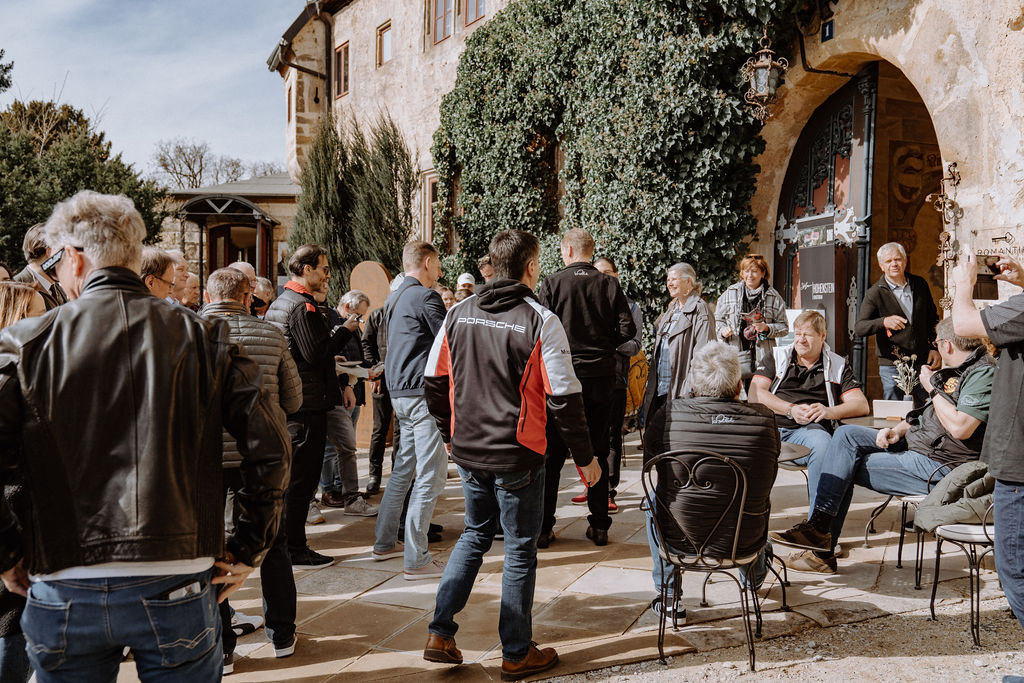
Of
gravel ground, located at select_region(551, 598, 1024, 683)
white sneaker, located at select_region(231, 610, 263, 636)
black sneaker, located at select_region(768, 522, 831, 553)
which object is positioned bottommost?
gravel ground, located at select_region(551, 598, 1024, 683)

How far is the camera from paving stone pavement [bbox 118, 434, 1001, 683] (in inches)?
137

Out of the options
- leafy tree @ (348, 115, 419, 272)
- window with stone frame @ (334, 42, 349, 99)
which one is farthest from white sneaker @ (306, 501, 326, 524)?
window with stone frame @ (334, 42, 349, 99)

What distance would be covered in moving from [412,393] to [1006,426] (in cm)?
310

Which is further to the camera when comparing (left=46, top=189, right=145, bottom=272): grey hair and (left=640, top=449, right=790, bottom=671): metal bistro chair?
(left=640, top=449, right=790, bottom=671): metal bistro chair

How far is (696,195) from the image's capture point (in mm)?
9297

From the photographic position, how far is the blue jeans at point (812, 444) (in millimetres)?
4652

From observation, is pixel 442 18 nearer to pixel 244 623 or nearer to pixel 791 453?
pixel 791 453

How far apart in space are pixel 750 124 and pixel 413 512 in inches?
264

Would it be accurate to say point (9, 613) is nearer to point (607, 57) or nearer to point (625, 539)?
point (625, 539)

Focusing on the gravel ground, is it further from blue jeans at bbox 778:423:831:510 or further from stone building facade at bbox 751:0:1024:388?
stone building facade at bbox 751:0:1024:388

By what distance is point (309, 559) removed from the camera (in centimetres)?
485

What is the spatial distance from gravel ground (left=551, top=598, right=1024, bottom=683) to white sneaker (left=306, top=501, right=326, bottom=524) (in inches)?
122

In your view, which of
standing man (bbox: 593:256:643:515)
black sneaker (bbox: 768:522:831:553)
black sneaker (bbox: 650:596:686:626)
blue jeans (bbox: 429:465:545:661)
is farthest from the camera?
standing man (bbox: 593:256:643:515)

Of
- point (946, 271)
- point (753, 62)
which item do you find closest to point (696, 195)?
point (753, 62)
